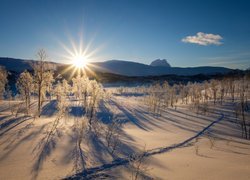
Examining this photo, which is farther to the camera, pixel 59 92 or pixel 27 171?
pixel 59 92

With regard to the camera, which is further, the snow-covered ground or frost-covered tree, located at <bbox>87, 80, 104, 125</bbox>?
frost-covered tree, located at <bbox>87, 80, 104, 125</bbox>

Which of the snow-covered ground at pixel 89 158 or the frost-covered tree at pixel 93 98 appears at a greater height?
the frost-covered tree at pixel 93 98

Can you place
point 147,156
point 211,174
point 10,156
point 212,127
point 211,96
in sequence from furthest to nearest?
point 211,96 < point 212,127 < point 147,156 < point 10,156 < point 211,174

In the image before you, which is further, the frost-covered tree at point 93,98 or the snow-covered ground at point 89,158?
the frost-covered tree at point 93,98

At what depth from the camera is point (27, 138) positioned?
12578 mm

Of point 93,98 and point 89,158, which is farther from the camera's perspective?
point 93,98

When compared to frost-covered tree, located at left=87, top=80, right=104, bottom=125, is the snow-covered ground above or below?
below

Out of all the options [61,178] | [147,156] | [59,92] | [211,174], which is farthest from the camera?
[59,92]

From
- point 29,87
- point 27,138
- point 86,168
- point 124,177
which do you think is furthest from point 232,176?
point 29,87

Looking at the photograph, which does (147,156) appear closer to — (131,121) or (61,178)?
(61,178)

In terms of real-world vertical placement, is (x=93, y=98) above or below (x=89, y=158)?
above

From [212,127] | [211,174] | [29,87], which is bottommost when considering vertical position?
[212,127]

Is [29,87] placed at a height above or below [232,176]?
above

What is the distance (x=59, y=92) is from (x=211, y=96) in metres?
32.6
